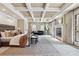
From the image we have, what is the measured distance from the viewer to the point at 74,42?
9453mm

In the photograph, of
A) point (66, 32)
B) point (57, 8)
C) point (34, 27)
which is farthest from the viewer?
point (34, 27)

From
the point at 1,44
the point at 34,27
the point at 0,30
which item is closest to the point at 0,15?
the point at 0,30

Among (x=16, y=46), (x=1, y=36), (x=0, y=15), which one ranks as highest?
(x=0, y=15)


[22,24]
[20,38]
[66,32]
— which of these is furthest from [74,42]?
[22,24]

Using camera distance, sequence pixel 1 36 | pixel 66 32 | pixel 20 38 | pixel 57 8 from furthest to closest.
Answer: pixel 66 32 → pixel 57 8 → pixel 1 36 → pixel 20 38

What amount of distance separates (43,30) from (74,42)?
50.5 feet

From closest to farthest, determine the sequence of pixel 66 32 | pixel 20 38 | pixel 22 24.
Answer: pixel 20 38
pixel 66 32
pixel 22 24

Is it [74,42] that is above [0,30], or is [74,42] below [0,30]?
below

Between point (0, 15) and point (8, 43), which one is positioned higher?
point (0, 15)

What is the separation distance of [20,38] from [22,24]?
335 inches

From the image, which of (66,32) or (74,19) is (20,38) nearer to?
(74,19)

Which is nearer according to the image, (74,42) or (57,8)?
(74,42)

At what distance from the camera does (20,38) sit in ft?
27.6

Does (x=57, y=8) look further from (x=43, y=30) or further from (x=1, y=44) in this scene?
(x=43, y=30)
